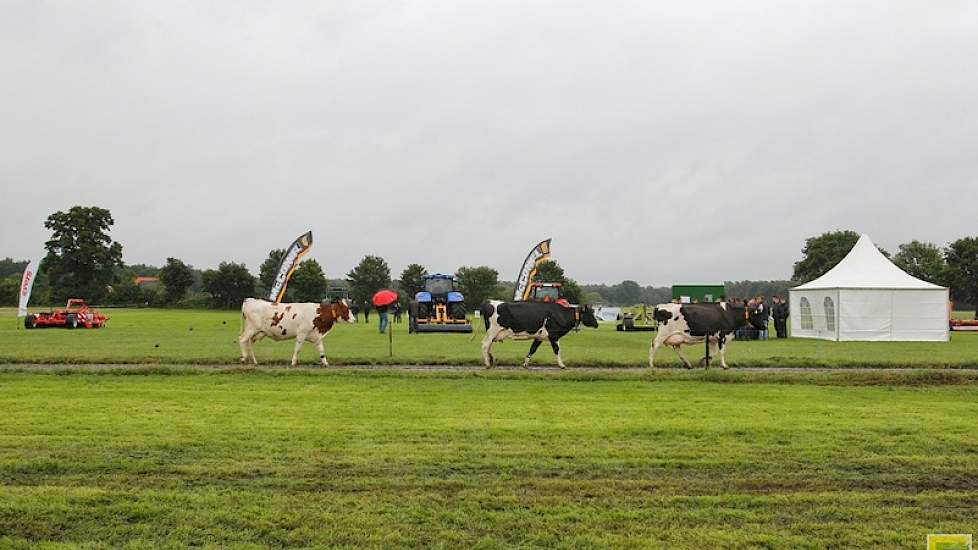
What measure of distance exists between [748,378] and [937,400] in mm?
3739

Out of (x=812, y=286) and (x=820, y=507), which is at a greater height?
(x=812, y=286)

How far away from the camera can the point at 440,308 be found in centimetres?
3859

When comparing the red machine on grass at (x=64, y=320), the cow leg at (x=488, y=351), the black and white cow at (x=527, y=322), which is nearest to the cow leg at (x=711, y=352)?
the black and white cow at (x=527, y=322)

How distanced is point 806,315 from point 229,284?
234 ft

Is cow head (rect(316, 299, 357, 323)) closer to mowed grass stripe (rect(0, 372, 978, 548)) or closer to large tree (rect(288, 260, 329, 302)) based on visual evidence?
mowed grass stripe (rect(0, 372, 978, 548))

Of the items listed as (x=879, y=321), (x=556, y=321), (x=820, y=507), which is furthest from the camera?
(x=879, y=321)

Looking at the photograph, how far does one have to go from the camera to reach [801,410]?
1141 cm

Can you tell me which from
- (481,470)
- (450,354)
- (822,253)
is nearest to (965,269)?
(822,253)

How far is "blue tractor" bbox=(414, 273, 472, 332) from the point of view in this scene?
1485 inches

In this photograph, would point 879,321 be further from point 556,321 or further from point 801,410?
point 801,410

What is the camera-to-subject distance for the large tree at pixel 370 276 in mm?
102250

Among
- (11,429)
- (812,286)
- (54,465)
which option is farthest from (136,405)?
(812,286)

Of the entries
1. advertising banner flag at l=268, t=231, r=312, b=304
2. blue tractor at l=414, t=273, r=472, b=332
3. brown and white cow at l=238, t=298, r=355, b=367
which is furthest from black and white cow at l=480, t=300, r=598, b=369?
blue tractor at l=414, t=273, r=472, b=332

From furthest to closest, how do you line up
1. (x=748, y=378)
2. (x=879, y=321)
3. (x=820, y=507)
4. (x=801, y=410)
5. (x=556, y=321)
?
(x=879, y=321) → (x=556, y=321) → (x=748, y=378) → (x=801, y=410) → (x=820, y=507)
